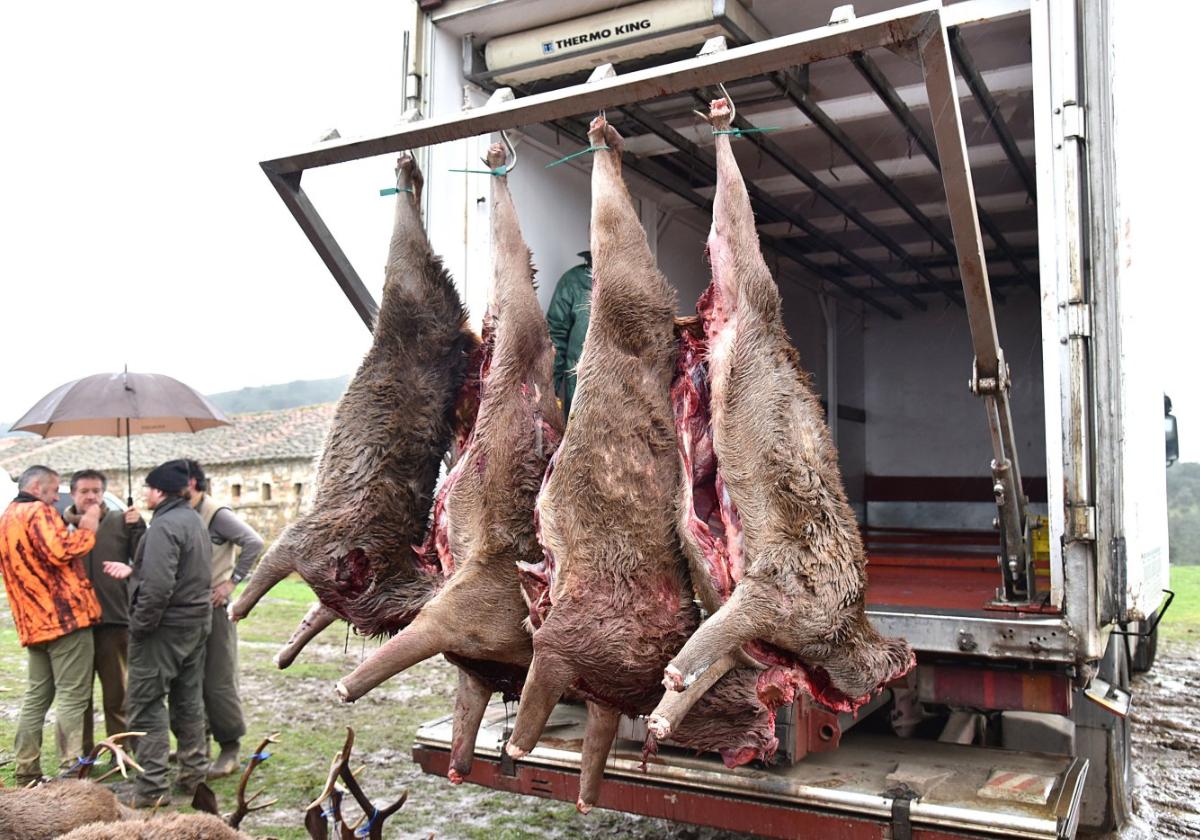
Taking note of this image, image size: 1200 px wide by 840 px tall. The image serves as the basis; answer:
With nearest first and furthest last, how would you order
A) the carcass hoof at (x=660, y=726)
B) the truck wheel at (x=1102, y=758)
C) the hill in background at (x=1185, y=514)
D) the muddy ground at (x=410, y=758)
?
the carcass hoof at (x=660, y=726) → the truck wheel at (x=1102, y=758) → the muddy ground at (x=410, y=758) → the hill in background at (x=1185, y=514)

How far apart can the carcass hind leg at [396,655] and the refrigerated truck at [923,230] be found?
1.48m

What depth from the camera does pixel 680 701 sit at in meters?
2.48

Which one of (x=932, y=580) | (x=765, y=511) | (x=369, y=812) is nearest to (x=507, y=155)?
(x=765, y=511)

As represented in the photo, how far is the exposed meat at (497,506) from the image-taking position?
3.02m

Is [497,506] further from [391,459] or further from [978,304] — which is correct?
Result: [978,304]

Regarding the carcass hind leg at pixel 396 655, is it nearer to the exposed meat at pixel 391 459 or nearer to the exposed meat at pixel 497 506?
the exposed meat at pixel 497 506

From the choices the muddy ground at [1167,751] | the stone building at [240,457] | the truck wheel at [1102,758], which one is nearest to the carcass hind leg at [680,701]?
the truck wheel at [1102,758]

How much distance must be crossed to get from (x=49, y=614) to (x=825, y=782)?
213 inches

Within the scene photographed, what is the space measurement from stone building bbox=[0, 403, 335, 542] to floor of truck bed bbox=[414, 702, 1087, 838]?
1702 centimetres

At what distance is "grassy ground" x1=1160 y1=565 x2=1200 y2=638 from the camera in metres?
14.2

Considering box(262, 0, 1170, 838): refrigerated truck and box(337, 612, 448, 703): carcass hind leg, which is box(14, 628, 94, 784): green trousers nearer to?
box(262, 0, 1170, 838): refrigerated truck

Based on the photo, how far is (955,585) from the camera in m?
5.50

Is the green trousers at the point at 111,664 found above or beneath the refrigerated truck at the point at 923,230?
beneath

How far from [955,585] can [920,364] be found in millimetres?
5144
